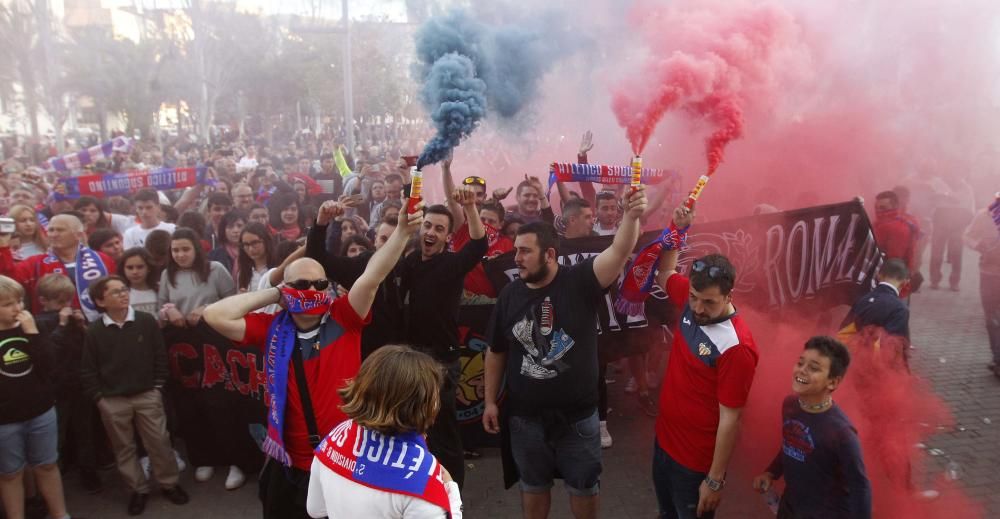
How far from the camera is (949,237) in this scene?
10000 millimetres

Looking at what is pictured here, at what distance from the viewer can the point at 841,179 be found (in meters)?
9.41

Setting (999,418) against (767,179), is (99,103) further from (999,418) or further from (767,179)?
(999,418)

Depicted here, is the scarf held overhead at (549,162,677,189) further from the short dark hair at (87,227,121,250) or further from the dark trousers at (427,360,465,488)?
the short dark hair at (87,227,121,250)

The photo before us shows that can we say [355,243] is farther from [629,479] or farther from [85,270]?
[629,479]

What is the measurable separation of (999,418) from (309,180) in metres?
9.56

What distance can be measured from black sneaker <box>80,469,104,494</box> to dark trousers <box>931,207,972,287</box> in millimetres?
10956

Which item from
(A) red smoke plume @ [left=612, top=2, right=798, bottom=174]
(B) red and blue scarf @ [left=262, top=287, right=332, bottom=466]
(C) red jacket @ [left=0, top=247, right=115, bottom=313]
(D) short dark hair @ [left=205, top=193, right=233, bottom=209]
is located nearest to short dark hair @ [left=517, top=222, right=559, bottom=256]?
(B) red and blue scarf @ [left=262, top=287, right=332, bottom=466]

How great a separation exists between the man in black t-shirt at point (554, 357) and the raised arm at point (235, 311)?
1.22 meters

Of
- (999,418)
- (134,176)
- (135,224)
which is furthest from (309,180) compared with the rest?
(999,418)

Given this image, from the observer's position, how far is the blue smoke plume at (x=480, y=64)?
174 inches

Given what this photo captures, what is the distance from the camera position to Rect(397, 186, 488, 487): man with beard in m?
4.14

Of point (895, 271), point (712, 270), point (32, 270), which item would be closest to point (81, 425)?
point (32, 270)

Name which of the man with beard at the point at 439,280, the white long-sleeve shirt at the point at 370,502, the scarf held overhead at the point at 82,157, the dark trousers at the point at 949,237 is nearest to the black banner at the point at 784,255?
the man with beard at the point at 439,280

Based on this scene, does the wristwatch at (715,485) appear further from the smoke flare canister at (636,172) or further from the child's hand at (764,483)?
the smoke flare canister at (636,172)
